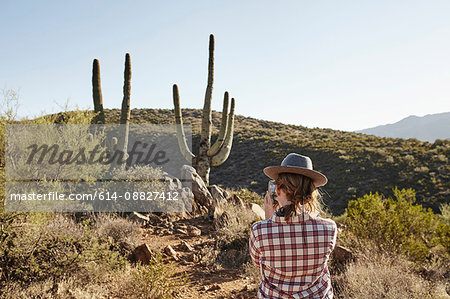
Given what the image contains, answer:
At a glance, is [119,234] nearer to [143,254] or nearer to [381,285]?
[143,254]

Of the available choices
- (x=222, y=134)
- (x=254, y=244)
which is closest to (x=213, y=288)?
(x=254, y=244)

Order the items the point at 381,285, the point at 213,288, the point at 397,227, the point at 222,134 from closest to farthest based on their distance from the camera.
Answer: the point at 381,285
the point at 213,288
the point at 397,227
the point at 222,134

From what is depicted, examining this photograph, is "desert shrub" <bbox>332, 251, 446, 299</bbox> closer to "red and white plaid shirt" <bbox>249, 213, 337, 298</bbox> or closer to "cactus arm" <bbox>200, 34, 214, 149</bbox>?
"red and white plaid shirt" <bbox>249, 213, 337, 298</bbox>

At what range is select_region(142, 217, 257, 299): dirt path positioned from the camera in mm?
4707

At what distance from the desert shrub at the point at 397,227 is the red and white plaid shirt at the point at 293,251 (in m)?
4.43

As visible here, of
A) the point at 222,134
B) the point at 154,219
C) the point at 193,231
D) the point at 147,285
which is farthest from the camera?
the point at 222,134

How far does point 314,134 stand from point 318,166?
40.0 ft

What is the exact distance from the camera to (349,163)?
74.6ft

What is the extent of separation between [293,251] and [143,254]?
13.6 ft

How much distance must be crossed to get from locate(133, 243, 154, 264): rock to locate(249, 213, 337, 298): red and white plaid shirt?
12.5ft

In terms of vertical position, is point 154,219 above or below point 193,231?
above

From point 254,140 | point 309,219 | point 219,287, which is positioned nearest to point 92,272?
point 219,287

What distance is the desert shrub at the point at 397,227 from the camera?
5.59 metres

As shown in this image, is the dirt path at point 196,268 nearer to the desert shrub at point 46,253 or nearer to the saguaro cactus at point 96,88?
the desert shrub at point 46,253
